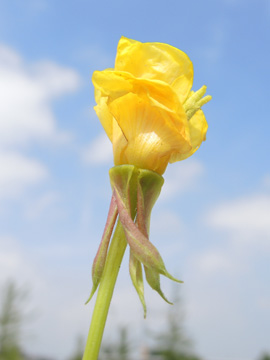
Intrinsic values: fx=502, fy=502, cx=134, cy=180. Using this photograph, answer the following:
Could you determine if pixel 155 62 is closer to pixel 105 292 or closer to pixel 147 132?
pixel 147 132

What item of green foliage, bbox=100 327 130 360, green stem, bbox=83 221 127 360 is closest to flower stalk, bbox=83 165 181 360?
green stem, bbox=83 221 127 360

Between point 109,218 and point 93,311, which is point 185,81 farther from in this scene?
point 93,311

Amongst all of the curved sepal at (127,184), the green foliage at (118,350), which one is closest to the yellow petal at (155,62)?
the curved sepal at (127,184)

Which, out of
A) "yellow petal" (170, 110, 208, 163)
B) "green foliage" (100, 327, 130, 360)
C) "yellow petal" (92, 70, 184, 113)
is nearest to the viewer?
"yellow petal" (92, 70, 184, 113)

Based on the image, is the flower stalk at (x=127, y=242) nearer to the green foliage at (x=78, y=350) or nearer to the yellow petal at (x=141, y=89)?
the yellow petal at (x=141, y=89)

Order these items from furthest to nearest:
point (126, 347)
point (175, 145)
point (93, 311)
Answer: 1. point (126, 347)
2. point (175, 145)
3. point (93, 311)

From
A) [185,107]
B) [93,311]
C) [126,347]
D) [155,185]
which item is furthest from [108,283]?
[126,347]

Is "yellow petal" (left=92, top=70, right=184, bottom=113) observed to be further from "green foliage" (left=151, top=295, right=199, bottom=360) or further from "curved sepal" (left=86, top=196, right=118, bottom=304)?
"green foliage" (left=151, top=295, right=199, bottom=360)
